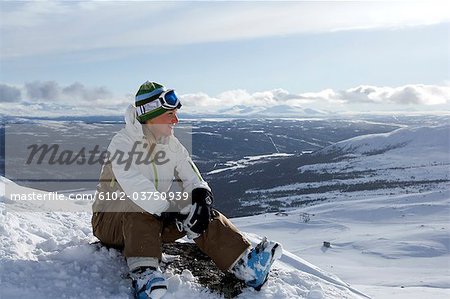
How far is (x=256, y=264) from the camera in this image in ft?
13.2

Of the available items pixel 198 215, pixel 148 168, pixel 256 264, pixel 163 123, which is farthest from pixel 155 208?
pixel 256 264

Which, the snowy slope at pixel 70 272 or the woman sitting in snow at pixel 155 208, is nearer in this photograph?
the snowy slope at pixel 70 272

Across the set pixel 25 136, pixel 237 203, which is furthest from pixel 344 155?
pixel 25 136

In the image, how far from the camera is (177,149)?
4480mm

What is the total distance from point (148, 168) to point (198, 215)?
0.70 m

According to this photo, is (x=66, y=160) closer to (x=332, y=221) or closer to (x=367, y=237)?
(x=367, y=237)

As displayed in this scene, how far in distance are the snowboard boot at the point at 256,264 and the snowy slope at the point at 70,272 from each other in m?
0.12

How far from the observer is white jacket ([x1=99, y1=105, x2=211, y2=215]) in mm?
3861

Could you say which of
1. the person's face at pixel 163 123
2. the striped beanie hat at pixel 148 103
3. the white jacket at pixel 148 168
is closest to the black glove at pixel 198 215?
the white jacket at pixel 148 168

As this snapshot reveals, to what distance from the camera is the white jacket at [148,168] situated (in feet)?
12.7

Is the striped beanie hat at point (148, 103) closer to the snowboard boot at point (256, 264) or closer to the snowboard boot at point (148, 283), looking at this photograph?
the snowboard boot at point (148, 283)

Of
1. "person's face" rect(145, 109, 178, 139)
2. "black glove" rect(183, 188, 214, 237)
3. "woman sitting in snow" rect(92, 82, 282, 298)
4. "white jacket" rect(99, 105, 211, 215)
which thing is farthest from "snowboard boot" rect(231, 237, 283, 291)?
"person's face" rect(145, 109, 178, 139)

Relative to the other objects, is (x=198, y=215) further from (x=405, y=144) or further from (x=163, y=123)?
(x=405, y=144)

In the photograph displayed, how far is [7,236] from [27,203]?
1.90 meters
